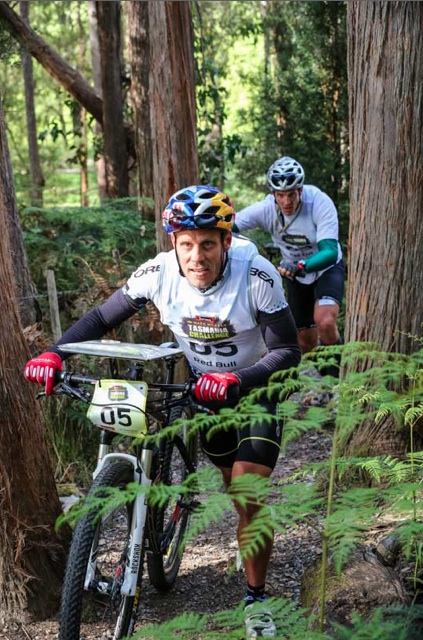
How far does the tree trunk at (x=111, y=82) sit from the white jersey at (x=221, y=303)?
9.75 metres

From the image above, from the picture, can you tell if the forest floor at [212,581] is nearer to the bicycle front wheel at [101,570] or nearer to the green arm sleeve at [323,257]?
the bicycle front wheel at [101,570]

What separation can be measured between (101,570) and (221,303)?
4.88ft

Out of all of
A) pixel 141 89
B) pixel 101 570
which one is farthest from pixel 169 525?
pixel 141 89

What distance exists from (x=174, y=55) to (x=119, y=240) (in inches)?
122

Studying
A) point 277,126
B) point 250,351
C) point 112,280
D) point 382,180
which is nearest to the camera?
point 250,351

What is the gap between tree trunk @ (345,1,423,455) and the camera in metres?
5.44

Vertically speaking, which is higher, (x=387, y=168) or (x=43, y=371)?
(x=387, y=168)

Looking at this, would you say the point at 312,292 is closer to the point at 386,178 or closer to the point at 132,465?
the point at 386,178

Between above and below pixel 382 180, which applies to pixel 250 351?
below

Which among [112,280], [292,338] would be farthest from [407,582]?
[112,280]

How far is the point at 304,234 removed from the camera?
786cm

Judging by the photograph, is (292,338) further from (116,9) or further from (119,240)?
(116,9)

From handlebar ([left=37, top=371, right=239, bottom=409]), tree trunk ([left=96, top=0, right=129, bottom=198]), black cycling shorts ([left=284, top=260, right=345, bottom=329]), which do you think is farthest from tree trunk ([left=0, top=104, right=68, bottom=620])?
tree trunk ([left=96, top=0, right=129, bottom=198])

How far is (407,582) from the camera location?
4.21 metres
